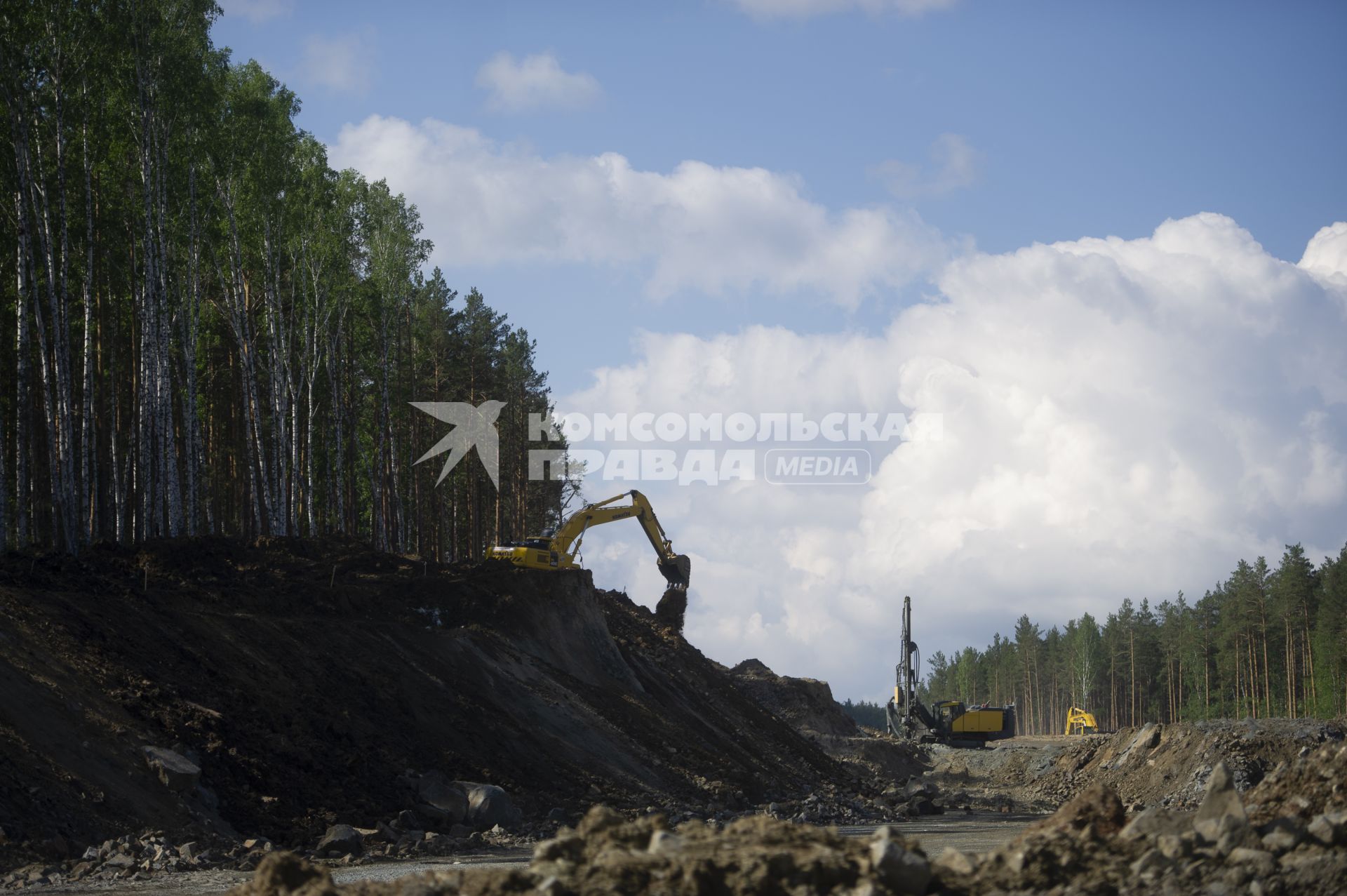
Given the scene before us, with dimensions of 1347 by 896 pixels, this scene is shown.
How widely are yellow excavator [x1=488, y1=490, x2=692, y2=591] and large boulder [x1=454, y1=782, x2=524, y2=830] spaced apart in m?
13.1

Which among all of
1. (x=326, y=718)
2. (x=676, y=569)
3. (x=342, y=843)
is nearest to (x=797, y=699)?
(x=676, y=569)

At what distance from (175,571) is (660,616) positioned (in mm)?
19293

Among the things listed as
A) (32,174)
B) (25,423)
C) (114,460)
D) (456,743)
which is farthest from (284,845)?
(32,174)

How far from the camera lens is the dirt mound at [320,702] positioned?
15.8 m

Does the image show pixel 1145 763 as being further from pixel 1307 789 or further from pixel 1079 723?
pixel 1079 723

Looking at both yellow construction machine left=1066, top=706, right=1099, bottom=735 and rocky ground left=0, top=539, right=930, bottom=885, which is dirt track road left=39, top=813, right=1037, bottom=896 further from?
yellow construction machine left=1066, top=706, right=1099, bottom=735

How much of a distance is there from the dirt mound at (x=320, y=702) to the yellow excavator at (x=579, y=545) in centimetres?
80

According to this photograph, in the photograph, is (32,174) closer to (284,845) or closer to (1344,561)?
(284,845)

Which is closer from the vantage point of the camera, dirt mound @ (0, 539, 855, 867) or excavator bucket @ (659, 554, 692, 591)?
dirt mound @ (0, 539, 855, 867)

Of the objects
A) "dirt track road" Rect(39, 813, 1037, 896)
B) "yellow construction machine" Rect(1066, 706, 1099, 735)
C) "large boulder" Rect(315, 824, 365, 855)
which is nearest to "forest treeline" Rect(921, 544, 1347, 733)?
"yellow construction machine" Rect(1066, 706, 1099, 735)

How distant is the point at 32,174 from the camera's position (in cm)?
2597

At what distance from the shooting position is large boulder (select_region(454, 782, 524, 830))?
18.9 metres

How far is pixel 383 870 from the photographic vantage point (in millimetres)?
14242

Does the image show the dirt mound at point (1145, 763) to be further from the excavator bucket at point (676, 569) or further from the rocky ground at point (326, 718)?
the excavator bucket at point (676, 569)
